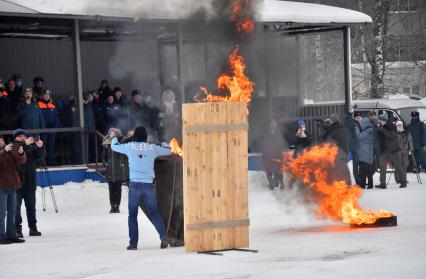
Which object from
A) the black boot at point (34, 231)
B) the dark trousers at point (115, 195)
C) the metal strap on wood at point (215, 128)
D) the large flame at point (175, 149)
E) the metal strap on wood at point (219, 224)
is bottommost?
the black boot at point (34, 231)

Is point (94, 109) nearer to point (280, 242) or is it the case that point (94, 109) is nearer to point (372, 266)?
point (280, 242)

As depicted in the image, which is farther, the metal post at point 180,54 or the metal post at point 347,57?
the metal post at point 347,57

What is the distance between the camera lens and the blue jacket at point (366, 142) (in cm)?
2277

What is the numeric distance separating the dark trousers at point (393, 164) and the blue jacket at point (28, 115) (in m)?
7.69

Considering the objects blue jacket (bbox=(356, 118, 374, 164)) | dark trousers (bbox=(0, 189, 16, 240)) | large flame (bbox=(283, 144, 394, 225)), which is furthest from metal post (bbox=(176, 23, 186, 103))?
dark trousers (bbox=(0, 189, 16, 240))

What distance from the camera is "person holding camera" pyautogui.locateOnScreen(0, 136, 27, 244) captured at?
49.0 ft

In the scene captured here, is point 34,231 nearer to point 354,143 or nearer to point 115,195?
point 115,195

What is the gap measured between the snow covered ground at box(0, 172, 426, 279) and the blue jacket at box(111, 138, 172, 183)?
1011mm

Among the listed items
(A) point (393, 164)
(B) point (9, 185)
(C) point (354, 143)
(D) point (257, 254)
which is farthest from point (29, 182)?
(A) point (393, 164)

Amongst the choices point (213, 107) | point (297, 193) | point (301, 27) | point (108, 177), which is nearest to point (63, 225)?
point (108, 177)

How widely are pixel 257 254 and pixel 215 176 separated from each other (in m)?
1.19

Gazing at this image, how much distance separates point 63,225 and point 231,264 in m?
5.87

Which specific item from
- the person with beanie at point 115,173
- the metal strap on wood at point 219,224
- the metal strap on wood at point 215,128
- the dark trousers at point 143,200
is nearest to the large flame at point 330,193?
the metal strap on wood at point 219,224

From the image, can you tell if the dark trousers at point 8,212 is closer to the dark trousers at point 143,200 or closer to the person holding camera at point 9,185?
the person holding camera at point 9,185
